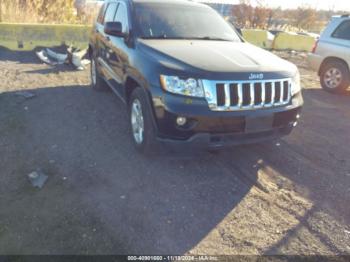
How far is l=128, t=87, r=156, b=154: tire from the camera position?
132 inches

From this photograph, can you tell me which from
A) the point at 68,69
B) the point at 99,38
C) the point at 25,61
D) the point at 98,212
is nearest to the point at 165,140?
the point at 98,212

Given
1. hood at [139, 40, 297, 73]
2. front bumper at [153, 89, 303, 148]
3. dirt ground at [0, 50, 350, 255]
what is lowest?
dirt ground at [0, 50, 350, 255]

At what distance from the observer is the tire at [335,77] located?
6953 millimetres

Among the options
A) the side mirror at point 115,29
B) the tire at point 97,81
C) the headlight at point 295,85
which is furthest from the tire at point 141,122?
the tire at point 97,81

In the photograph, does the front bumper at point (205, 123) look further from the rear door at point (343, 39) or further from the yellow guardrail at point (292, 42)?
the yellow guardrail at point (292, 42)

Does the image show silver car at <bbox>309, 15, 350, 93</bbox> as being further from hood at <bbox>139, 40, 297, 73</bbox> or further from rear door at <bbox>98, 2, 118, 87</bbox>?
rear door at <bbox>98, 2, 118, 87</bbox>

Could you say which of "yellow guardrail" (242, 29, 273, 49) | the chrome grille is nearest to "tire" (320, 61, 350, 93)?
the chrome grille

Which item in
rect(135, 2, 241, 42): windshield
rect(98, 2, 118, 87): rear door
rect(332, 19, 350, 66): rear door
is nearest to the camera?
rect(135, 2, 241, 42): windshield

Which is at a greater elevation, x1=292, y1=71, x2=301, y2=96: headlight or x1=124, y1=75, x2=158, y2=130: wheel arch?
x1=292, y1=71, x2=301, y2=96: headlight

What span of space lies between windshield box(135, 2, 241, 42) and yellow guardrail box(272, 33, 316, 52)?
9984mm

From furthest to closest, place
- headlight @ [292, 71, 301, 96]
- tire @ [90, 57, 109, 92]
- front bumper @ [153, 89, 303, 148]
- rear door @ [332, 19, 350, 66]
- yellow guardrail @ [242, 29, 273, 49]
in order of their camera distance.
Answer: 1. yellow guardrail @ [242, 29, 273, 49]
2. rear door @ [332, 19, 350, 66]
3. tire @ [90, 57, 109, 92]
4. headlight @ [292, 71, 301, 96]
5. front bumper @ [153, 89, 303, 148]

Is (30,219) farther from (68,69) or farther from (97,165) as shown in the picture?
(68,69)

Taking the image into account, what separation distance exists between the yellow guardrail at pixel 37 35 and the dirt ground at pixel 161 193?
4829 mm

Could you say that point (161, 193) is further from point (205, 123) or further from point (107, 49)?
point (107, 49)
